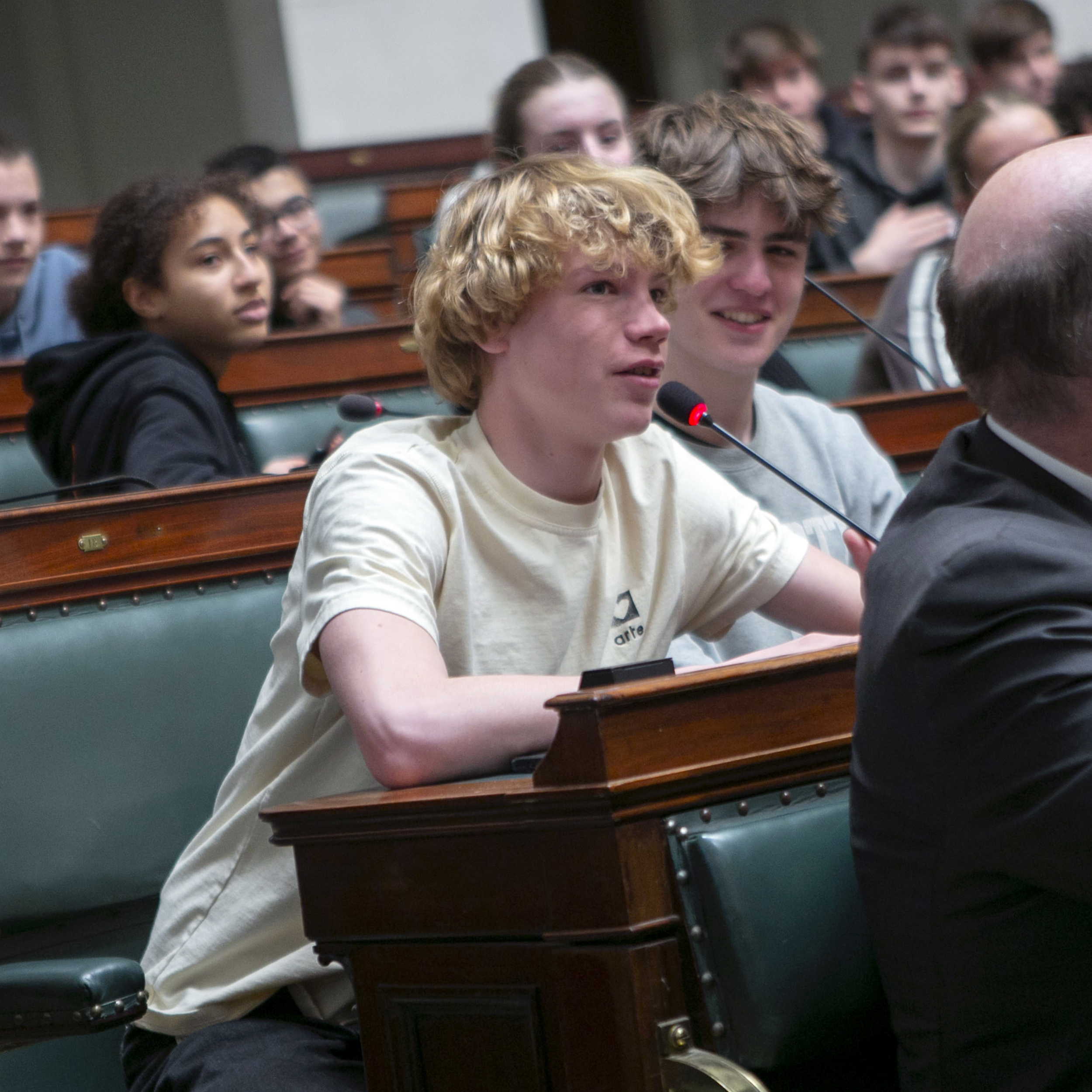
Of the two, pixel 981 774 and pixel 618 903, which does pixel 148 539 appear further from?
pixel 981 774

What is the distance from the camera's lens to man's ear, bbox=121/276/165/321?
96.5 inches

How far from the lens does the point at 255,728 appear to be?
4.16ft

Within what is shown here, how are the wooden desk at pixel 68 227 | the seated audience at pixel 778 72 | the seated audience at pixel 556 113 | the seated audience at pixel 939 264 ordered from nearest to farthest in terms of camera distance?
1. the seated audience at pixel 556 113
2. the seated audience at pixel 939 264
3. the seated audience at pixel 778 72
4. the wooden desk at pixel 68 227

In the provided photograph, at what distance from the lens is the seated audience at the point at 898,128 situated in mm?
3773

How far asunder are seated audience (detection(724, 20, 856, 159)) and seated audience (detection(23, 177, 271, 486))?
1973 millimetres

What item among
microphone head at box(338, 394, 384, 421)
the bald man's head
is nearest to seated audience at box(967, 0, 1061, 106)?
microphone head at box(338, 394, 384, 421)

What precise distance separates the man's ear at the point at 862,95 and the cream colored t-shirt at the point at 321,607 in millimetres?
3042

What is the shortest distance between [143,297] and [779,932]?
1851 mm

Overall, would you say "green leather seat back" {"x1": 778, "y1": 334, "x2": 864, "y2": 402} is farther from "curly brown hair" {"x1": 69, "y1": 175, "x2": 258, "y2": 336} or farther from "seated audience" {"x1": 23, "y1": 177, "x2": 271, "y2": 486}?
"curly brown hair" {"x1": 69, "y1": 175, "x2": 258, "y2": 336}

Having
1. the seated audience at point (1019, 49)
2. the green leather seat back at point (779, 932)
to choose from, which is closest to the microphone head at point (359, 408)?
the green leather seat back at point (779, 932)

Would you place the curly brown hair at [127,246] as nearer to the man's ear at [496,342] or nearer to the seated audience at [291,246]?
the seated audience at [291,246]

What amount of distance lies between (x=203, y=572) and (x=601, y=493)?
550 millimetres

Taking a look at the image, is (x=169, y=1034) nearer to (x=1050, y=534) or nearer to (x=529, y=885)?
(x=529, y=885)

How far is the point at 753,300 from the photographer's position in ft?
5.33
